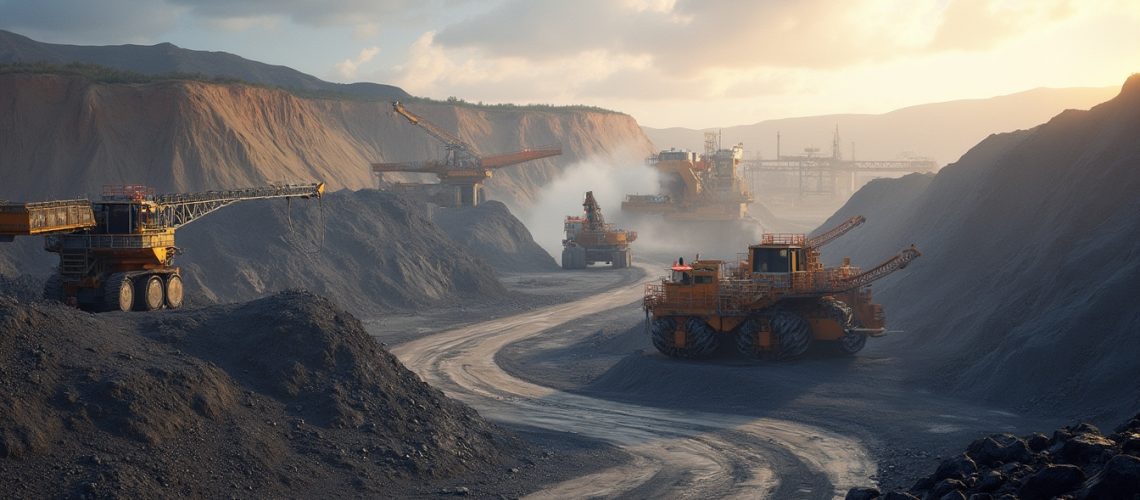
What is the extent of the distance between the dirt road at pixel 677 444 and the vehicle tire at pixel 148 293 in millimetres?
8551

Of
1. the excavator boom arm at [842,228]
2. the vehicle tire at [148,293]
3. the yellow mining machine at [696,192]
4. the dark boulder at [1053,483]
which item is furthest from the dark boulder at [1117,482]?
the yellow mining machine at [696,192]

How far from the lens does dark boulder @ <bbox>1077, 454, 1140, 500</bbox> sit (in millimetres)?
13539

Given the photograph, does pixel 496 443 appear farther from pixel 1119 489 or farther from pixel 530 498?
pixel 1119 489

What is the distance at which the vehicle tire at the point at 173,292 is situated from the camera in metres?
29.2

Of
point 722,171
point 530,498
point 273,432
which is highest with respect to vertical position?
point 722,171

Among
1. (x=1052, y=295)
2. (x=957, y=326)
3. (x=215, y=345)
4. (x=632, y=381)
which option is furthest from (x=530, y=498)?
(x=957, y=326)

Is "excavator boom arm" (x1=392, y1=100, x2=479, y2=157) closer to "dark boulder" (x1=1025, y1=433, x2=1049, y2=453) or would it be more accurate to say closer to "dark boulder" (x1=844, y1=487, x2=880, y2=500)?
"dark boulder" (x1=844, y1=487, x2=880, y2=500)

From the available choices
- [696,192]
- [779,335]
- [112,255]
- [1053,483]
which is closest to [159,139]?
[696,192]

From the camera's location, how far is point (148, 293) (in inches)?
1114

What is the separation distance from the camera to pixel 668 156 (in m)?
98.8

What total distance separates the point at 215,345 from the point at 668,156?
7827 centimetres

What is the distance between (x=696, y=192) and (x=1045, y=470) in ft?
271

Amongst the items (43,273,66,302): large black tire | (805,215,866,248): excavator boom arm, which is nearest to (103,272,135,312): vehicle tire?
(43,273,66,302): large black tire

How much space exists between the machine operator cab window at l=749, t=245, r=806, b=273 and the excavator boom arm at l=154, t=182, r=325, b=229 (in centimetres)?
1393
